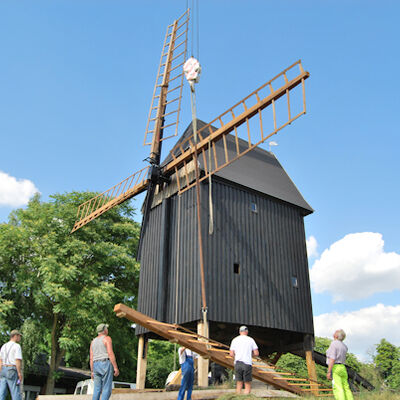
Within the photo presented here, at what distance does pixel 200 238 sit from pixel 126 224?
11773mm

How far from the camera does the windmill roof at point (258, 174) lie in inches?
687

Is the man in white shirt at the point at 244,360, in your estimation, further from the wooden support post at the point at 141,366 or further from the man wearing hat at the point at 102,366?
the wooden support post at the point at 141,366

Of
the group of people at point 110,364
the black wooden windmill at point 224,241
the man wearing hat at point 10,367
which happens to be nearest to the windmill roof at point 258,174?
the black wooden windmill at point 224,241

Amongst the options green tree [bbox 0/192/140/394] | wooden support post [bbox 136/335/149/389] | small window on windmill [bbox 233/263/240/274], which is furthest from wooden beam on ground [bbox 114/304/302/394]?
green tree [bbox 0/192/140/394]

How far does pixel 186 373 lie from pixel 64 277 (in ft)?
47.2

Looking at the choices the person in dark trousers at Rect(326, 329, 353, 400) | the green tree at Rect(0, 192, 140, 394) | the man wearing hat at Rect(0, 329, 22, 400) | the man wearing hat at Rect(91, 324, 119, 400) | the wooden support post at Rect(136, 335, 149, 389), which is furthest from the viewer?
the green tree at Rect(0, 192, 140, 394)

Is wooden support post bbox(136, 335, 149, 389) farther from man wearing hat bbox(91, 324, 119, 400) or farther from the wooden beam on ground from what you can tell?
man wearing hat bbox(91, 324, 119, 400)

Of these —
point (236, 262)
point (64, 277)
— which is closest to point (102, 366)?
point (236, 262)

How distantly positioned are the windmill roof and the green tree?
24.2ft

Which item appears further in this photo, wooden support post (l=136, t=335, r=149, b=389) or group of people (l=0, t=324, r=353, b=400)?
wooden support post (l=136, t=335, r=149, b=389)

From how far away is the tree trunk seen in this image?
22.7 m

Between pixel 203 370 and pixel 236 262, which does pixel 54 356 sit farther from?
pixel 236 262

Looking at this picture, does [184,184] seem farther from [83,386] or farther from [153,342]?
[153,342]

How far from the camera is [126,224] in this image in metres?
25.6
